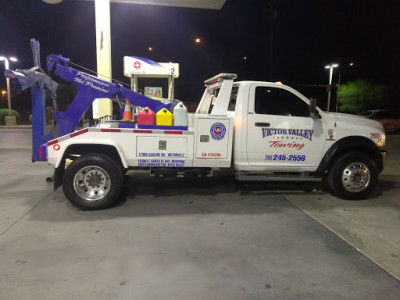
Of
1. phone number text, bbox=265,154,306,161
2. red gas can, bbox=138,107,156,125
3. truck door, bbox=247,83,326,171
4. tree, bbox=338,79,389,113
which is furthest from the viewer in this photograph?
tree, bbox=338,79,389,113

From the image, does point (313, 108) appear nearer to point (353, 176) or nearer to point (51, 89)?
point (353, 176)

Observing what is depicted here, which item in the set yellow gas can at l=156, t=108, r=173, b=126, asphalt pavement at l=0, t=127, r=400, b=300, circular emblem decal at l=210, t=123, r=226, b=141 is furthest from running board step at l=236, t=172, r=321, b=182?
yellow gas can at l=156, t=108, r=173, b=126

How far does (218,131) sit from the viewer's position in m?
5.70

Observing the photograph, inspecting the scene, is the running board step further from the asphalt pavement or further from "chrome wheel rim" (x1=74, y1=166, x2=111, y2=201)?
"chrome wheel rim" (x1=74, y1=166, x2=111, y2=201)

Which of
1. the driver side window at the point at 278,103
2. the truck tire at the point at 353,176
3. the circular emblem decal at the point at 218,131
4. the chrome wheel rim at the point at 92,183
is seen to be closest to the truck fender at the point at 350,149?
the truck tire at the point at 353,176

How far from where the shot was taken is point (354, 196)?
20.7 ft

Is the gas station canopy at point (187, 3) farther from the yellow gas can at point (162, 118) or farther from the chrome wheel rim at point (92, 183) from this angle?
the chrome wheel rim at point (92, 183)

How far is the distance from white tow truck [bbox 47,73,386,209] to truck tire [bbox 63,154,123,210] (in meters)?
0.02

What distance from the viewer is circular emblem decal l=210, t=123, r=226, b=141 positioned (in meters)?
5.68

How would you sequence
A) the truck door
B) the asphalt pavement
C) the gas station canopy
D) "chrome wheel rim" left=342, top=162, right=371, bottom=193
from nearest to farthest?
1. the asphalt pavement
2. the truck door
3. "chrome wheel rim" left=342, top=162, right=371, bottom=193
4. the gas station canopy

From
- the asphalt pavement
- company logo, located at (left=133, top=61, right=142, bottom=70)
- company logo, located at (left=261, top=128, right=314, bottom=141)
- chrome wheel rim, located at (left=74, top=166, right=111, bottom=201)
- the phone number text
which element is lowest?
the asphalt pavement

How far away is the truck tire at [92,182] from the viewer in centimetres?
539

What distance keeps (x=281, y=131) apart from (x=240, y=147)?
2.64 ft

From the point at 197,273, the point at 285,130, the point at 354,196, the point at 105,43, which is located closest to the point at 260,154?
the point at 285,130
